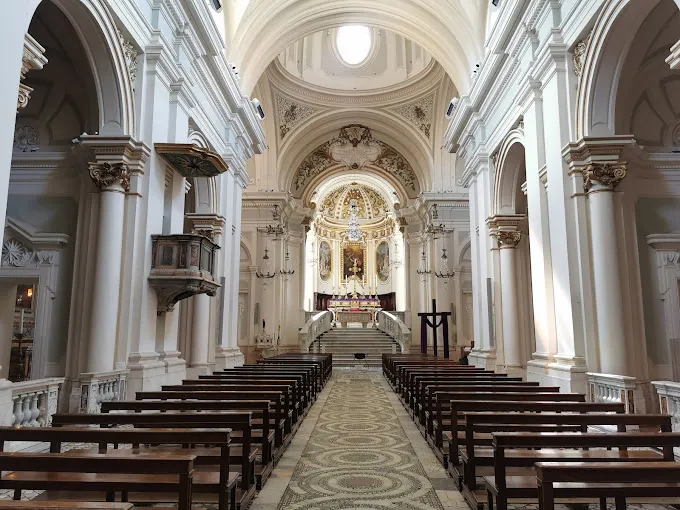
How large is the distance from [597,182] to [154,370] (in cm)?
627

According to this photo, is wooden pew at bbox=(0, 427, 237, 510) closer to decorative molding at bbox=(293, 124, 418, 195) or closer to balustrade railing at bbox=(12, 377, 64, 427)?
balustrade railing at bbox=(12, 377, 64, 427)

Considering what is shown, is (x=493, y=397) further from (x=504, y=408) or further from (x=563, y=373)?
(x=563, y=373)

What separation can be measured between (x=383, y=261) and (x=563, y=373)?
23.4 meters

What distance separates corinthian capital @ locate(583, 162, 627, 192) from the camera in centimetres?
642

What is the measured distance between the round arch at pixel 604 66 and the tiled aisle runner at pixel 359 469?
4.53 m

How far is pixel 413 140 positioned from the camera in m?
20.6

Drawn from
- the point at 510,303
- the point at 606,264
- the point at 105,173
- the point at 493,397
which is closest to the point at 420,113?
the point at 510,303

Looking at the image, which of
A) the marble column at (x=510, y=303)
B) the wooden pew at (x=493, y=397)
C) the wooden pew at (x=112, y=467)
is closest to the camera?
the wooden pew at (x=112, y=467)

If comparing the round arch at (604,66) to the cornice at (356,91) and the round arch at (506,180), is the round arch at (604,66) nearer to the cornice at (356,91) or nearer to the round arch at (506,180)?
the round arch at (506,180)

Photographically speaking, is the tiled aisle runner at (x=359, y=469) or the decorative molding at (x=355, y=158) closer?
the tiled aisle runner at (x=359, y=469)

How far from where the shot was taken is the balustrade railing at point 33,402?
4824 mm

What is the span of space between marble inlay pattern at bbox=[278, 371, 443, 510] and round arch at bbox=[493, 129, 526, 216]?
17.2 ft

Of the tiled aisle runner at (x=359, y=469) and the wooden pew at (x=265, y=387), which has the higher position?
the wooden pew at (x=265, y=387)

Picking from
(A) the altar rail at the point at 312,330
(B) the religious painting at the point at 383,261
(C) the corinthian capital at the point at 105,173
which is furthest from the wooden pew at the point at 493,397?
(B) the religious painting at the point at 383,261
